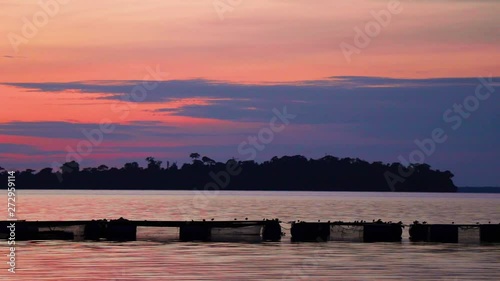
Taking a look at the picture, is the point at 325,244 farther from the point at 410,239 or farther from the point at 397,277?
the point at 397,277

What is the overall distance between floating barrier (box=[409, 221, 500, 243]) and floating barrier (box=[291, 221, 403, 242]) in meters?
2.02

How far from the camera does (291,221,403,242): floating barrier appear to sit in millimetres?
94875

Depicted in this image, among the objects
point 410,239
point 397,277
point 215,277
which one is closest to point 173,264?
point 215,277

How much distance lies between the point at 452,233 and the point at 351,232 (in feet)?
32.7

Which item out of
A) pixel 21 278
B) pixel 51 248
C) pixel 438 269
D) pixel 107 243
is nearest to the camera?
pixel 21 278

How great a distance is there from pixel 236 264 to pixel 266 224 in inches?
976

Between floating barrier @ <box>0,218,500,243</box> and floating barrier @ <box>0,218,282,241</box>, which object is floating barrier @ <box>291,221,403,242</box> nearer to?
floating barrier @ <box>0,218,500,243</box>

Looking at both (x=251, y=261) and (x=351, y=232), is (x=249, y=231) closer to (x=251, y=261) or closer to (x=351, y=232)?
(x=351, y=232)

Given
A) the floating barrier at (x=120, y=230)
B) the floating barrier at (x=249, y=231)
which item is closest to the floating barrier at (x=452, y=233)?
the floating barrier at (x=249, y=231)

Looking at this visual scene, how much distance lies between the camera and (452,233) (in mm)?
93938

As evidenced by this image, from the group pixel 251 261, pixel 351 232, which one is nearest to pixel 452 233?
pixel 351 232

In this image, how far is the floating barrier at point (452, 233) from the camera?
93.8 meters

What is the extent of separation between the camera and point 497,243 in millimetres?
94625

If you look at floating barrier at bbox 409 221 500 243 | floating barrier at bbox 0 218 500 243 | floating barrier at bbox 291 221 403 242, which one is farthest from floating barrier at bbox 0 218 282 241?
floating barrier at bbox 409 221 500 243
